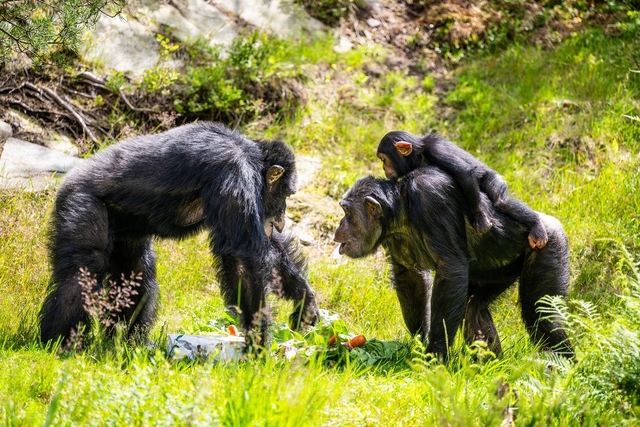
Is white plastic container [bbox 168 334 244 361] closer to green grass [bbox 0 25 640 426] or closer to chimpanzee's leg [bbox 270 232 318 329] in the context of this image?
green grass [bbox 0 25 640 426]

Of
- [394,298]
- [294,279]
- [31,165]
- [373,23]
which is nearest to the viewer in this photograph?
→ [294,279]

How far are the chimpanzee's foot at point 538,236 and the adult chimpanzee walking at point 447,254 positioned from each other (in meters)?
0.07

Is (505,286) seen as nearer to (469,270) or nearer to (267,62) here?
(469,270)

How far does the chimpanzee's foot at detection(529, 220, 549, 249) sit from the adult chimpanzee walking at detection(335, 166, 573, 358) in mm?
73

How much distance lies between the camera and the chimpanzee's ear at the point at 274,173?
6.24 metres

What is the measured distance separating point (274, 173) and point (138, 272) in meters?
1.46

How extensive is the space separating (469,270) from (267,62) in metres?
4.66

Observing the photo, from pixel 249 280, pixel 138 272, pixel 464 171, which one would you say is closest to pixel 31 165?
pixel 138 272

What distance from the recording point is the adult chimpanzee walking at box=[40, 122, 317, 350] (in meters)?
5.72

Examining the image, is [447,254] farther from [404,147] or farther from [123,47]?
[123,47]

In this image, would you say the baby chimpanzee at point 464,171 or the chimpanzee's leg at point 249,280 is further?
the baby chimpanzee at point 464,171

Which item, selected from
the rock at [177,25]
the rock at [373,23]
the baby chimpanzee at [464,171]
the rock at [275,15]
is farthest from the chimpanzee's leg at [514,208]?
the rock at [373,23]

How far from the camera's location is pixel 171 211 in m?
6.15

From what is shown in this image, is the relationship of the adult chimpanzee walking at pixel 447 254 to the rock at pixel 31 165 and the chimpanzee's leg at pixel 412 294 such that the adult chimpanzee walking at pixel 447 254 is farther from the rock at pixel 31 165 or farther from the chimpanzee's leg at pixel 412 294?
the rock at pixel 31 165
